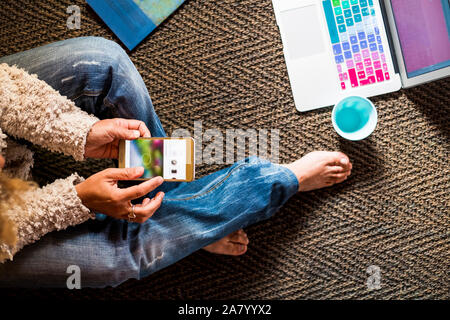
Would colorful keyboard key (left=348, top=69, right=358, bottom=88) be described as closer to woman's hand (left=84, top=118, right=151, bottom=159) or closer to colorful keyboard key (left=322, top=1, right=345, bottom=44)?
colorful keyboard key (left=322, top=1, right=345, bottom=44)

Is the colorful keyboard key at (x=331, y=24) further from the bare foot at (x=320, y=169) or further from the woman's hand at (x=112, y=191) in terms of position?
the woman's hand at (x=112, y=191)

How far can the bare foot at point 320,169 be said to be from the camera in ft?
2.81

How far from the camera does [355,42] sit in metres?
0.85

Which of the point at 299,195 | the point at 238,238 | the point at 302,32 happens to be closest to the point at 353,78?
the point at 302,32

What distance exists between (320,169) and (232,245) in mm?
292

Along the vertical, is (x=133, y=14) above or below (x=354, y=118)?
above

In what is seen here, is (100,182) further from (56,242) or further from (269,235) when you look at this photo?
(269,235)

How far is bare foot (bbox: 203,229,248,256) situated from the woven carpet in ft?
0.11

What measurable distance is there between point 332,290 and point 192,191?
449mm

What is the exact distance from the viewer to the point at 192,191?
2.63 feet

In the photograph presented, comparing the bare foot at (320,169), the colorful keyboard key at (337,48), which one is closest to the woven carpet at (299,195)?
the bare foot at (320,169)

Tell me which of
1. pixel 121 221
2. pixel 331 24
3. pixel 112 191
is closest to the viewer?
pixel 112 191

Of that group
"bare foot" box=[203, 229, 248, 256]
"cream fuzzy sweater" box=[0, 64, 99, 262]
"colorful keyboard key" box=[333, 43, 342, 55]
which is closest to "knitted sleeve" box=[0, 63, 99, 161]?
"cream fuzzy sweater" box=[0, 64, 99, 262]

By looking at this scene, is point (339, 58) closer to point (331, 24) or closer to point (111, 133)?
point (331, 24)
